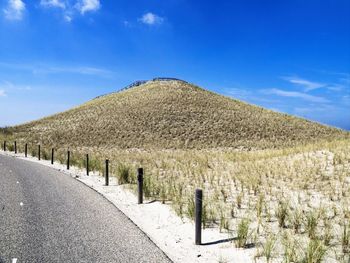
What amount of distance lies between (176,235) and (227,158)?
23099mm

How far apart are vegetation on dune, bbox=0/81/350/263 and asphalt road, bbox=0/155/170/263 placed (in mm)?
1881

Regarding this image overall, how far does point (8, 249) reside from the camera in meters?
7.58

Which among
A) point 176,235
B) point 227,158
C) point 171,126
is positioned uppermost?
point 171,126

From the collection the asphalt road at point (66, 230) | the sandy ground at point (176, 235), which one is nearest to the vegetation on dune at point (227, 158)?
the sandy ground at point (176, 235)

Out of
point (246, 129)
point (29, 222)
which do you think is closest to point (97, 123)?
point (246, 129)

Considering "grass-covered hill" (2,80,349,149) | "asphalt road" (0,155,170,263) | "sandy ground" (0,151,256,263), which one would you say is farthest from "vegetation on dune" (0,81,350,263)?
"asphalt road" (0,155,170,263)

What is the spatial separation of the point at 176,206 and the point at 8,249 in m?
5.34

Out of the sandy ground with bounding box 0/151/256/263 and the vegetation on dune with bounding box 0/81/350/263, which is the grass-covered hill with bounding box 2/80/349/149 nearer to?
the vegetation on dune with bounding box 0/81/350/263

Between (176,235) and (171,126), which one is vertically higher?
(171,126)

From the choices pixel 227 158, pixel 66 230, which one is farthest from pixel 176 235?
pixel 227 158

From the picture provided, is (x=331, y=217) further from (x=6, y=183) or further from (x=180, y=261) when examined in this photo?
(x=6, y=183)

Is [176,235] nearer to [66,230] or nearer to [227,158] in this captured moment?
[66,230]

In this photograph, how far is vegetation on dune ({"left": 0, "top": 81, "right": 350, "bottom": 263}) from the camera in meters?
9.31

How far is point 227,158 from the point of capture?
3200 centimetres
